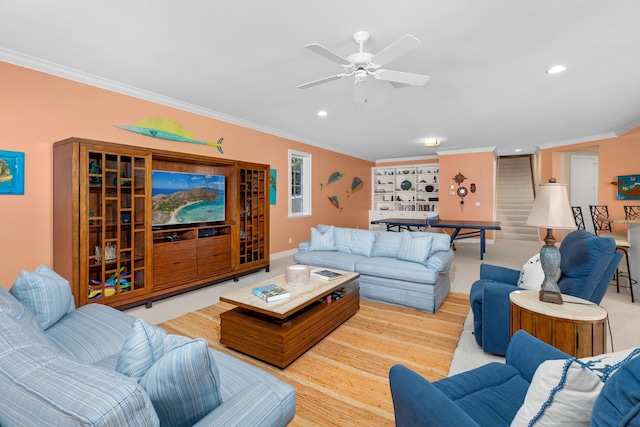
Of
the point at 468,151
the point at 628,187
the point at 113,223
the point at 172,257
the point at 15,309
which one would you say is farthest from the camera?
the point at 468,151

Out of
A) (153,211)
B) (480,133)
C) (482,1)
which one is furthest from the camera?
(480,133)

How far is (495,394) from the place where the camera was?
1.25 meters

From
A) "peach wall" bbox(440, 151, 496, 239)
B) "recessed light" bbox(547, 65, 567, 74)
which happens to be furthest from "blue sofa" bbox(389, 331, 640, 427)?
"peach wall" bbox(440, 151, 496, 239)

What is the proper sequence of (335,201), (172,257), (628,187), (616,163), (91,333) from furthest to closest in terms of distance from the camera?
(335,201)
(616,163)
(628,187)
(172,257)
(91,333)

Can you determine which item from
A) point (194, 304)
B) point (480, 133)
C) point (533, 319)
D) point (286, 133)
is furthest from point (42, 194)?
point (480, 133)

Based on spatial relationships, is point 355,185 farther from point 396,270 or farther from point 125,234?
point 125,234

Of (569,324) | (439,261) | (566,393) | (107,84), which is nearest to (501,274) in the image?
(439,261)

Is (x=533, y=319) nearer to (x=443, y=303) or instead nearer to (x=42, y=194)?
(x=443, y=303)

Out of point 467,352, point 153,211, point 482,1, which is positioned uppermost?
point 482,1

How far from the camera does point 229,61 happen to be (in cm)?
301

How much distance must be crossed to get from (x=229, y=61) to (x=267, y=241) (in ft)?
9.31

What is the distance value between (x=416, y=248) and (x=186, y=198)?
10.3 feet

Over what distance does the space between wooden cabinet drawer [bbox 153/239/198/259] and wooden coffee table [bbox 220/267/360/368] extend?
1.56 meters

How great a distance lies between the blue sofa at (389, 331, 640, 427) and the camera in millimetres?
591
